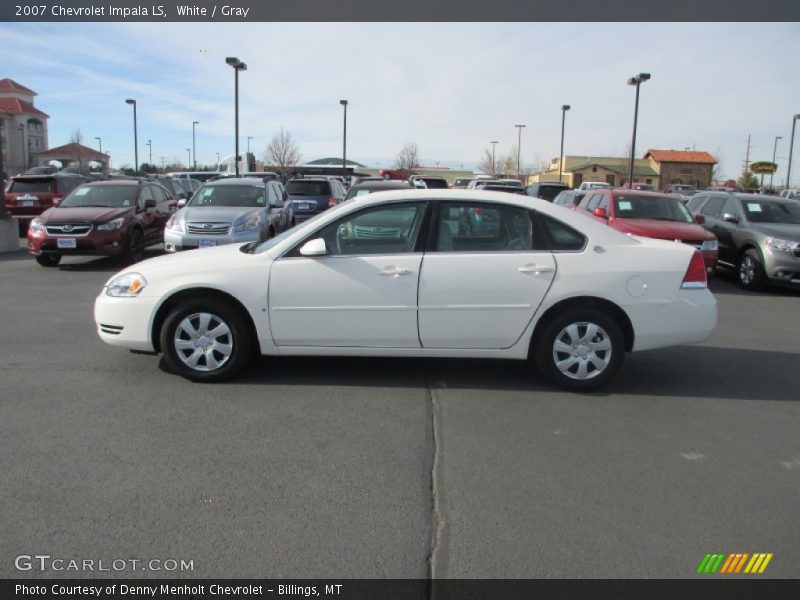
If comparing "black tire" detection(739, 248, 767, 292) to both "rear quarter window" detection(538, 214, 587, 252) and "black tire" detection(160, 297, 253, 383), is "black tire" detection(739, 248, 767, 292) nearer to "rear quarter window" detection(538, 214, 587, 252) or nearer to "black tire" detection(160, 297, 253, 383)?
"rear quarter window" detection(538, 214, 587, 252)

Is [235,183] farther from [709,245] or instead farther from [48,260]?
[709,245]

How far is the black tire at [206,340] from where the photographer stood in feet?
17.3

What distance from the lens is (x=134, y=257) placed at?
42.6 feet

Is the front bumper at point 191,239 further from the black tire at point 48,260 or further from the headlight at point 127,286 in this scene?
the headlight at point 127,286

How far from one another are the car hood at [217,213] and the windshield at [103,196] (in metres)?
1.84

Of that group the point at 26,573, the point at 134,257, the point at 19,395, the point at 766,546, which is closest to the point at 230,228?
the point at 134,257

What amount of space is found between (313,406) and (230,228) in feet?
23.4

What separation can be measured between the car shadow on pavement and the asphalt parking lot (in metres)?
0.03

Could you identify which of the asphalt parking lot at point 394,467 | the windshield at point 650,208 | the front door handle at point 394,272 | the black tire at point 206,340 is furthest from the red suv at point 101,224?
the windshield at point 650,208

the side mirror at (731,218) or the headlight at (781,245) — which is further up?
the side mirror at (731,218)

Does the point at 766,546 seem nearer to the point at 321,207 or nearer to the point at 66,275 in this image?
the point at 66,275

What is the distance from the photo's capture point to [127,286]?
536 cm

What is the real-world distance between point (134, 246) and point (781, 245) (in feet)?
38.9

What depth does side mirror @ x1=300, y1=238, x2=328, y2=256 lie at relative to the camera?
5137 millimetres
